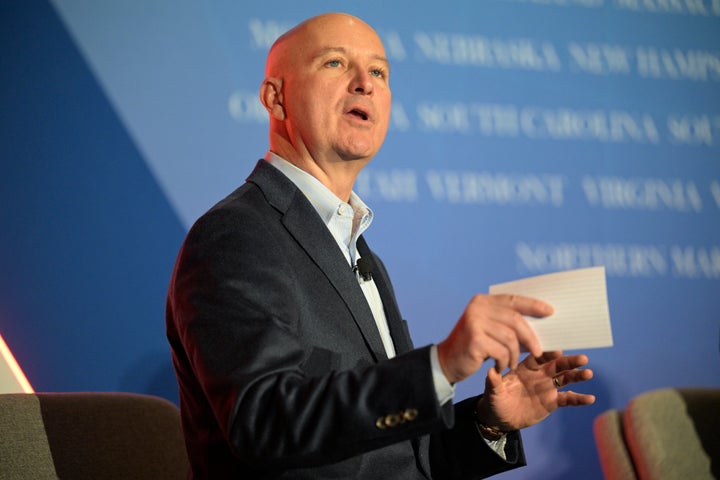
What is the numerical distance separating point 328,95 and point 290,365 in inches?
32.1

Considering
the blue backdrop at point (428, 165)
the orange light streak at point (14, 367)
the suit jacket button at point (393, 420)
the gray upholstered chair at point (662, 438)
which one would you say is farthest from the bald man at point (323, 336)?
the orange light streak at point (14, 367)

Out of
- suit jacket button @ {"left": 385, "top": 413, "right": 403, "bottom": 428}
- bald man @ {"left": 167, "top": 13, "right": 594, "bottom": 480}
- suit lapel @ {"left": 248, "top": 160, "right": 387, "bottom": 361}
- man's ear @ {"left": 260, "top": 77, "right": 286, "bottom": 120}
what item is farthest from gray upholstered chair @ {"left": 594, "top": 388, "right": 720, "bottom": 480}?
man's ear @ {"left": 260, "top": 77, "right": 286, "bottom": 120}

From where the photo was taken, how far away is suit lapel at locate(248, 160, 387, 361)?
1703 mm

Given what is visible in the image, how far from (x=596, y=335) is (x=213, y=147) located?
5.64ft

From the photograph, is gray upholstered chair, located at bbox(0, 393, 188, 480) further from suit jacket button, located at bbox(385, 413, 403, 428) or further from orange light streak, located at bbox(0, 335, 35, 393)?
suit jacket button, located at bbox(385, 413, 403, 428)

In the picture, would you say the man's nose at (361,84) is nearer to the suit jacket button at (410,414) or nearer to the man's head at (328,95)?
the man's head at (328,95)

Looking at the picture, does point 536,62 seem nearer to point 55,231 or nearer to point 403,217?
point 403,217

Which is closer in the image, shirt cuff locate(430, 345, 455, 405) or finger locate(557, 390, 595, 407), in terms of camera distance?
shirt cuff locate(430, 345, 455, 405)

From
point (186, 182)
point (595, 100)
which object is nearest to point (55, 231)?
point (186, 182)

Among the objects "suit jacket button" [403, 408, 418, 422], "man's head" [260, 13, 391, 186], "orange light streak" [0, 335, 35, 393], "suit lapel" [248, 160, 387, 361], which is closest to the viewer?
"suit jacket button" [403, 408, 418, 422]

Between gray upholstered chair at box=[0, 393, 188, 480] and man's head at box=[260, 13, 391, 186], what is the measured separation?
74cm

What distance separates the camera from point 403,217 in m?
2.92

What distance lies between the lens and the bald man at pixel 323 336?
1315 mm

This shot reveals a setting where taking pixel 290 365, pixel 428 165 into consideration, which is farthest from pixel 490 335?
pixel 428 165
